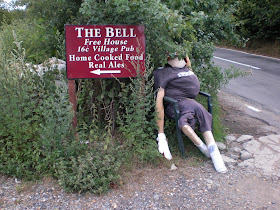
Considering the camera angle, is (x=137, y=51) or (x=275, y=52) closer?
(x=137, y=51)

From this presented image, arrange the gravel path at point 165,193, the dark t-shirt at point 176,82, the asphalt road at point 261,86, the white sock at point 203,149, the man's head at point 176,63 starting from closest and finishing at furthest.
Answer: the gravel path at point 165,193, the white sock at point 203,149, the dark t-shirt at point 176,82, the man's head at point 176,63, the asphalt road at point 261,86

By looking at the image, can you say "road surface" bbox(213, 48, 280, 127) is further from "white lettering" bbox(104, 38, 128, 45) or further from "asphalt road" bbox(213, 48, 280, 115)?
"white lettering" bbox(104, 38, 128, 45)

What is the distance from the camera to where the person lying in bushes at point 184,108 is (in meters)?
4.03

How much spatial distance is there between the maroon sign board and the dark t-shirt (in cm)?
32

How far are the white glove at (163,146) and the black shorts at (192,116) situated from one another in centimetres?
27

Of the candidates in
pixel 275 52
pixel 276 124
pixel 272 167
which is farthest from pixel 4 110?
pixel 275 52

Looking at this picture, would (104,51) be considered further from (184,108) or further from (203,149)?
(203,149)

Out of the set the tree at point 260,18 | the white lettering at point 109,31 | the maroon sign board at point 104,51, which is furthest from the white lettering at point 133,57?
the tree at point 260,18

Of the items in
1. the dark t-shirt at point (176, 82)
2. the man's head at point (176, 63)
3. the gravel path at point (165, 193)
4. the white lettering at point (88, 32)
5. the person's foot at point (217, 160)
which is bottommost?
the gravel path at point (165, 193)

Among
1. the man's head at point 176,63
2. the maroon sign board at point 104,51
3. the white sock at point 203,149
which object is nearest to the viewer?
the maroon sign board at point 104,51

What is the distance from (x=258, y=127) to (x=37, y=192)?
12.5 ft

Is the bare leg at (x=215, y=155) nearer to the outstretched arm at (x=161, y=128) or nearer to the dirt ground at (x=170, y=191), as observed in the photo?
the dirt ground at (x=170, y=191)

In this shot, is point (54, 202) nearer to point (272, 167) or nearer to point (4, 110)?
point (4, 110)

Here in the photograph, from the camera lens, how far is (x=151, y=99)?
14.3 feet
